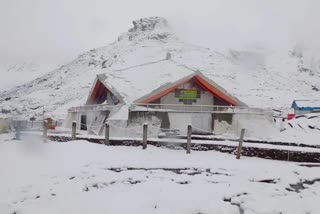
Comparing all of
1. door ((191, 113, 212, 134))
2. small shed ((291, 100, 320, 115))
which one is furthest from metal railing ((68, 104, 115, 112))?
small shed ((291, 100, 320, 115))

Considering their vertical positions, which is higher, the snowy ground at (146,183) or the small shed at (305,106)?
the small shed at (305,106)

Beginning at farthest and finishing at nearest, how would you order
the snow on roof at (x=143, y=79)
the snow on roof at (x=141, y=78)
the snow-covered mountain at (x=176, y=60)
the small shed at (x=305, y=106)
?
the snow-covered mountain at (x=176, y=60)
the small shed at (x=305, y=106)
the snow on roof at (x=141, y=78)
the snow on roof at (x=143, y=79)

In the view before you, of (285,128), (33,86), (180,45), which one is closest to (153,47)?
(180,45)

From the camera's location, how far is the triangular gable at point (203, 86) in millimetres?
24484

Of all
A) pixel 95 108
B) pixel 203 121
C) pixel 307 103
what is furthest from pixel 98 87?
pixel 307 103

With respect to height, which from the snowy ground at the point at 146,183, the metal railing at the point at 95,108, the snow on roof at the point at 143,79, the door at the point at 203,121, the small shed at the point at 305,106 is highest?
the snow on roof at the point at 143,79

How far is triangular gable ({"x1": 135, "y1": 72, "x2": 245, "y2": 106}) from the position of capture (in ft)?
80.3

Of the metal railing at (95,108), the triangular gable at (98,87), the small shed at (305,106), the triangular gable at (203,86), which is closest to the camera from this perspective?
the triangular gable at (203,86)

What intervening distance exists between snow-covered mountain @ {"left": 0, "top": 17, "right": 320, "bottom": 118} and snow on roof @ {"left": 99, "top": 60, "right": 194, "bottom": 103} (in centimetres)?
7193

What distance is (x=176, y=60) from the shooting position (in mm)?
138875

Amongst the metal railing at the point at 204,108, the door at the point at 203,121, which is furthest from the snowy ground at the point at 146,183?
the door at the point at 203,121

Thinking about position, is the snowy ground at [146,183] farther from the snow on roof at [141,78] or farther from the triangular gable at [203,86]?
the snow on roof at [141,78]

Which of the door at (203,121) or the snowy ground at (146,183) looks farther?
the door at (203,121)

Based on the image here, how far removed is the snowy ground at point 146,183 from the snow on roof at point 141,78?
12.1m
